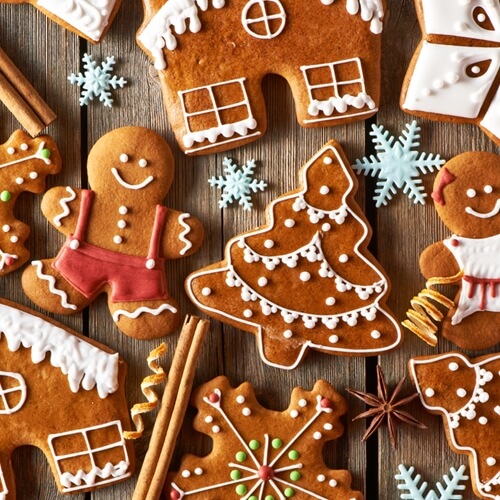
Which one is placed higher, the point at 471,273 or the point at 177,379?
the point at 471,273

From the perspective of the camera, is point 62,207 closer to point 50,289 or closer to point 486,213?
point 50,289

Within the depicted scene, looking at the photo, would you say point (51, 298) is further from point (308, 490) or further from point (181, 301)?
point (308, 490)

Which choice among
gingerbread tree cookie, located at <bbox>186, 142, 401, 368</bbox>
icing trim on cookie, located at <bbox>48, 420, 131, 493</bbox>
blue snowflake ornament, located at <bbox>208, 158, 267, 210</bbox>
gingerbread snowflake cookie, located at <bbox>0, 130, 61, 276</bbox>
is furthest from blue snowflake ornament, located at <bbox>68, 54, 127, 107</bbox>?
icing trim on cookie, located at <bbox>48, 420, 131, 493</bbox>

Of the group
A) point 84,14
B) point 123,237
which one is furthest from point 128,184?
point 84,14

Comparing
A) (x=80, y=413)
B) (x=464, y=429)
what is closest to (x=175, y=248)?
(x=80, y=413)

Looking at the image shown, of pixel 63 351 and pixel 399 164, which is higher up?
pixel 399 164

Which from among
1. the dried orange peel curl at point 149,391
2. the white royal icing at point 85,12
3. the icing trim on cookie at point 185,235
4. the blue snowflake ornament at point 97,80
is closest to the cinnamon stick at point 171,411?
the dried orange peel curl at point 149,391
